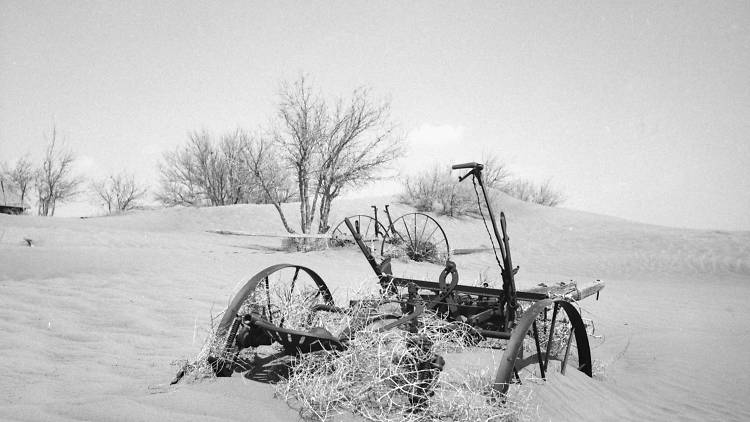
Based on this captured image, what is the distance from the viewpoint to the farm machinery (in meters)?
2.59

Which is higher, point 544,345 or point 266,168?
point 266,168

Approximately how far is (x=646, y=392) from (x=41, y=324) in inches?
219

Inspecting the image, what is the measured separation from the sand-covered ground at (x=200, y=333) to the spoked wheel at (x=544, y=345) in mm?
168

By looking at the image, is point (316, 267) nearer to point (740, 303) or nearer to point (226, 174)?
point (740, 303)

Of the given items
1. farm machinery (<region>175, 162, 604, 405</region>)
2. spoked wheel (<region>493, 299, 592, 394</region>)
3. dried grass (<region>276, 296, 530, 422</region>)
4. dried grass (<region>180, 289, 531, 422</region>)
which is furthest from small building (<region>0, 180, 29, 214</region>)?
spoked wheel (<region>493, 299, 592, 394</region>)

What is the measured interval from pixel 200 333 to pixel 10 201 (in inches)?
1190

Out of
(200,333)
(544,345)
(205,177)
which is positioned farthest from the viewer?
(205,177)

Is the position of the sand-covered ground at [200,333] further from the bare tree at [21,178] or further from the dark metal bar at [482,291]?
the bare tree at [21,178]

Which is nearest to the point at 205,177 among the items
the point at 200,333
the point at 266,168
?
the point at 266,168

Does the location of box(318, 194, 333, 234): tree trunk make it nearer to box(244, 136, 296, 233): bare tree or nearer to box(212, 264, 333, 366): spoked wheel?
box(244, 136, 296, 233): bare tree

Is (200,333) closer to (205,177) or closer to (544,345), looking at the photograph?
(544,345)

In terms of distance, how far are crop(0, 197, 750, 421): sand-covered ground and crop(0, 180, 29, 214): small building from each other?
18.5 meters

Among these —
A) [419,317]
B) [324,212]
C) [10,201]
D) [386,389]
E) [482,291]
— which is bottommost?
[386,389]

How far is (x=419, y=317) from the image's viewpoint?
10.3ft
